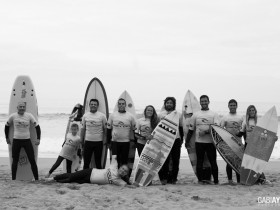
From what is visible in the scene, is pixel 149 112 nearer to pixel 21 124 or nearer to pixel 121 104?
pixel 121 104

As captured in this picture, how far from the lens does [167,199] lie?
441 cm

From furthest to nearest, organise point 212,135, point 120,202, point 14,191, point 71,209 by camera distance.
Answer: point 212,135 < point 14,191 < point 120,202 < point 71,209

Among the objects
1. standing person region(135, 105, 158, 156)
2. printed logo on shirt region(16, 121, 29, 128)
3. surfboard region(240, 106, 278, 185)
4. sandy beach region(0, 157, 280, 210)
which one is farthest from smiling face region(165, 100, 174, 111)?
printed logo on shirt region(16, 121, 29, 128)

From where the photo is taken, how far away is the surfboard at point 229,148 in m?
5.45

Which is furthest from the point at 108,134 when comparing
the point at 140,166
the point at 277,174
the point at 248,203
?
the point at 277,174

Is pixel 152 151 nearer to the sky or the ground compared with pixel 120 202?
nearer to the sky

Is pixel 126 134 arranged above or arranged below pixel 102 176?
above

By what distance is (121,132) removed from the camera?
17.7ft

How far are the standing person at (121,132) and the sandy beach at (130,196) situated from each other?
578mm

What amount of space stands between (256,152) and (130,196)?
7.23ft


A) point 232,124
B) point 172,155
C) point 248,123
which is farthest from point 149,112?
point 248,123

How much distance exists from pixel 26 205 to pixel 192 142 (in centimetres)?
310

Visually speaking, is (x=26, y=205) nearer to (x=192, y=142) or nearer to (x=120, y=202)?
(x=120, y=202)

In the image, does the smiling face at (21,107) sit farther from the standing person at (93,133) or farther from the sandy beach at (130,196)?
the sandy beach at (130,196)
